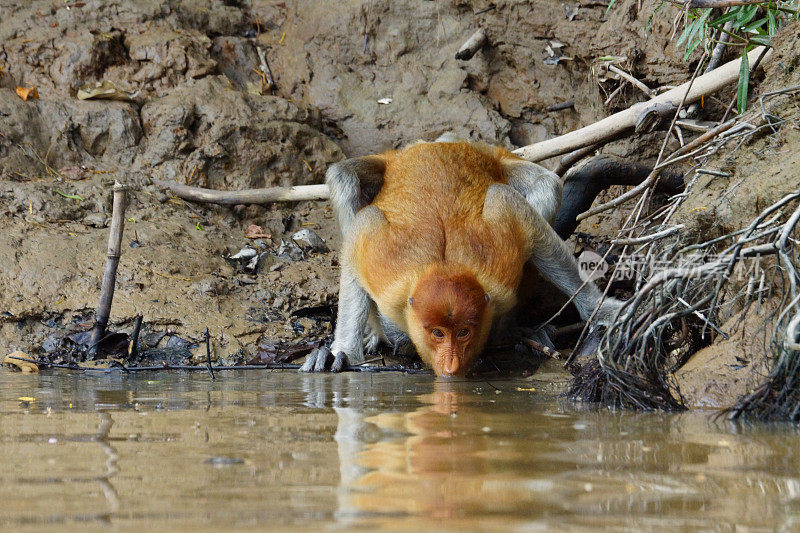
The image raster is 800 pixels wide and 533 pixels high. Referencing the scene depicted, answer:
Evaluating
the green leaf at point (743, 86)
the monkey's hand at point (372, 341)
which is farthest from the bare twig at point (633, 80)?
the monkey's hand at point (372, 341)

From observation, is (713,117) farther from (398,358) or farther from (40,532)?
(40,532)

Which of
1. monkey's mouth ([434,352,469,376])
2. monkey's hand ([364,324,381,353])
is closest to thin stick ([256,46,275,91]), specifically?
monkey's hand ([364,324,381,353])

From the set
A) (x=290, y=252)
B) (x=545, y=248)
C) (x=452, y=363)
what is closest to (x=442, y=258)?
(x=452, y=363)

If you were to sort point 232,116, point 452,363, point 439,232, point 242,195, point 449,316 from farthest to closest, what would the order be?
point 232,116 → point 242,195 → point 439,232 → point 452,363 → point 449,316

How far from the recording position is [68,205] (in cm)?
754

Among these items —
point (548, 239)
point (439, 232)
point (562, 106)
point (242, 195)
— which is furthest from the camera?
point (562, 106)

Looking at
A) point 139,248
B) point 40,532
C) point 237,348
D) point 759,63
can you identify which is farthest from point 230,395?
point 759,63

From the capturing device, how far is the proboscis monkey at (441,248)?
199 inches

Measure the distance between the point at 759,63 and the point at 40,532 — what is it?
5.47 metres

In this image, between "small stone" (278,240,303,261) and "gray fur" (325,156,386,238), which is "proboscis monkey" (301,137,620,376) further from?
"small stone" (278,240,303,261)

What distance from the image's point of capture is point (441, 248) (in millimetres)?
5344

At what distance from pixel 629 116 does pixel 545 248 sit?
1.41 m

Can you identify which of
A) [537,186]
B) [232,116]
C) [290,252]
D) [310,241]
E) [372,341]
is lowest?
[372,341]

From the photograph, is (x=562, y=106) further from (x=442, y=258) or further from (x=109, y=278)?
(x=109, y=278)
